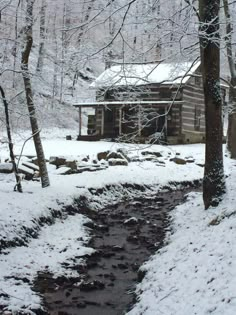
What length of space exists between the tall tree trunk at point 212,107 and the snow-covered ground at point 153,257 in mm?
433

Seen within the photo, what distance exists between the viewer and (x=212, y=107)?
1084 centimetres

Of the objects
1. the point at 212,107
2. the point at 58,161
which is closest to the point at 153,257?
the point at 212,107

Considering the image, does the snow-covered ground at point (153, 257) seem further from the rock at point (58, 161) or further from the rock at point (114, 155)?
the rock at point (114, 155)

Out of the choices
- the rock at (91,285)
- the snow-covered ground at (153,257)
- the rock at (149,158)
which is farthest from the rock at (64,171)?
the rock at (91,285)

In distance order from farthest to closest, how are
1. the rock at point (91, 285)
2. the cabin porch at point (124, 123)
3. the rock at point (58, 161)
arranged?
the cabin porch at point (124, 123)
the rock at point (58, 161)
the rock at point (91, 285)

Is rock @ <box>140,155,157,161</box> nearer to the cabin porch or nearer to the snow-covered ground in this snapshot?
the cabin porch

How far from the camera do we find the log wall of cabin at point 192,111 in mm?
34938

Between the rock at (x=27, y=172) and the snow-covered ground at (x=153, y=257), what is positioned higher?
the rock at (x=27, y=172)

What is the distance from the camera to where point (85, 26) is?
32.5 ft

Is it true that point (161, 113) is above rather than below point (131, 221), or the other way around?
above

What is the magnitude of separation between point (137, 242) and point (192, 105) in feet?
86.3

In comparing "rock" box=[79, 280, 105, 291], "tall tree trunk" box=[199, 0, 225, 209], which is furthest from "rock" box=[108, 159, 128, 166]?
"rock" box=[79, 280, 105, 291]

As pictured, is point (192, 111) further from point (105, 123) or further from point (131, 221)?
point (131, 221)

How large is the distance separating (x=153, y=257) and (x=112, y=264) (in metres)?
0.94
